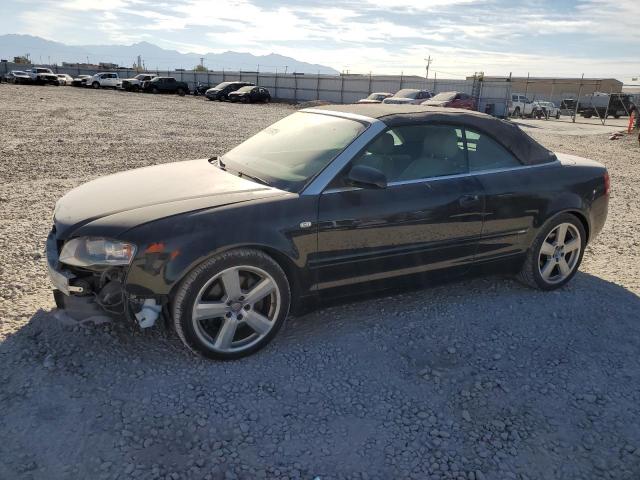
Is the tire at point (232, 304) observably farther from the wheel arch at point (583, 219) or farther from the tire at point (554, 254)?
the wheel arch at point (583, 219)

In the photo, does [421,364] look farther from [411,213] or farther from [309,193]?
[309,193]

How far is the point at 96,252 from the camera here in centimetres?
314

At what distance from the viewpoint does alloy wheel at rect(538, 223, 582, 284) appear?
4.62 meters

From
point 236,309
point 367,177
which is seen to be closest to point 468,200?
point 367,177

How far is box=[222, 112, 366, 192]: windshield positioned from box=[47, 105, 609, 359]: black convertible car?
0.02 metres

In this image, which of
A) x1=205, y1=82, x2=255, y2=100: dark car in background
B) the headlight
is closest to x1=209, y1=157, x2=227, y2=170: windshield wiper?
the headlight

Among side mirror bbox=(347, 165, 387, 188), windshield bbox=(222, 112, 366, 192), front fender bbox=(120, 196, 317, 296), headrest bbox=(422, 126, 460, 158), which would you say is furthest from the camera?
headrest bbox=(422, 126, 460, 158)

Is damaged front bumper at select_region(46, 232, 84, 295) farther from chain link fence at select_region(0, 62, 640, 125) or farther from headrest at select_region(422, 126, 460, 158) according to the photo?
chain link fence at select_region(0, 62, 640, 125)

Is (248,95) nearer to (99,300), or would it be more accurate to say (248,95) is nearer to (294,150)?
(294,150)

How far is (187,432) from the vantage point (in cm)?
271

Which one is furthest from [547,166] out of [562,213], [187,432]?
[187,432]

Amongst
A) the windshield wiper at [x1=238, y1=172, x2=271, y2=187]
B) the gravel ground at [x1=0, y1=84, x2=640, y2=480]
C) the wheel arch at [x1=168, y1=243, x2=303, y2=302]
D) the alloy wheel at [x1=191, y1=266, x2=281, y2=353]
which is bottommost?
the gravel ground at [x1=0, y1=84, x2=640, y2=480]

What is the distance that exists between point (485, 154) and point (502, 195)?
0.36m

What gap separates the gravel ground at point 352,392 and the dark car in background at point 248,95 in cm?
3446
